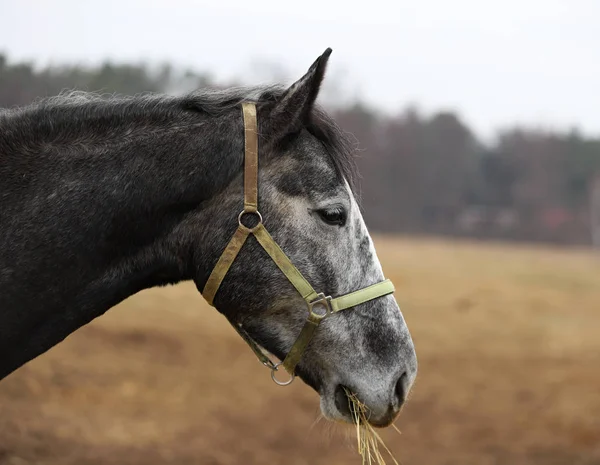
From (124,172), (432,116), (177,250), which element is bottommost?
(432,116)

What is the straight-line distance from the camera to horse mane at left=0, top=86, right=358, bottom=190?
A: 291 cm

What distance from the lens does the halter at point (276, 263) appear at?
2820mm

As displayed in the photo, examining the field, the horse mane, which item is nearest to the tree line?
the field

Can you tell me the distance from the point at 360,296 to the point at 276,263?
0.37 m

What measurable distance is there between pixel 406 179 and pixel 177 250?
1882 inches

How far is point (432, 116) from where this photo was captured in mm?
53625

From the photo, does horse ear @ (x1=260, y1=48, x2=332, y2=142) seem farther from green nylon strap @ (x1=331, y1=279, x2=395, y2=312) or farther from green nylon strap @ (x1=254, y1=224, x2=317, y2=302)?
green nylon strap @ (x1=331, y1=279, x2=395, y2=312)

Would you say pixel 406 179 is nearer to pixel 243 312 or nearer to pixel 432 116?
pixel 432 116

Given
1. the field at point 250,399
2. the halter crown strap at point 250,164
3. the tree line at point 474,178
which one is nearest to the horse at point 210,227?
the halter crown strap at point 250,164

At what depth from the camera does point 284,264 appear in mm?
2840

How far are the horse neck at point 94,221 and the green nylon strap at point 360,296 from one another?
0.63 meters

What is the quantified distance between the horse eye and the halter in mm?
230

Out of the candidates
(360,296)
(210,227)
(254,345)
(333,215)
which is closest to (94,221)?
(210,227)

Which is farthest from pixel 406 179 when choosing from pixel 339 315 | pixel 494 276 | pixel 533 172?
pixel 339 315
